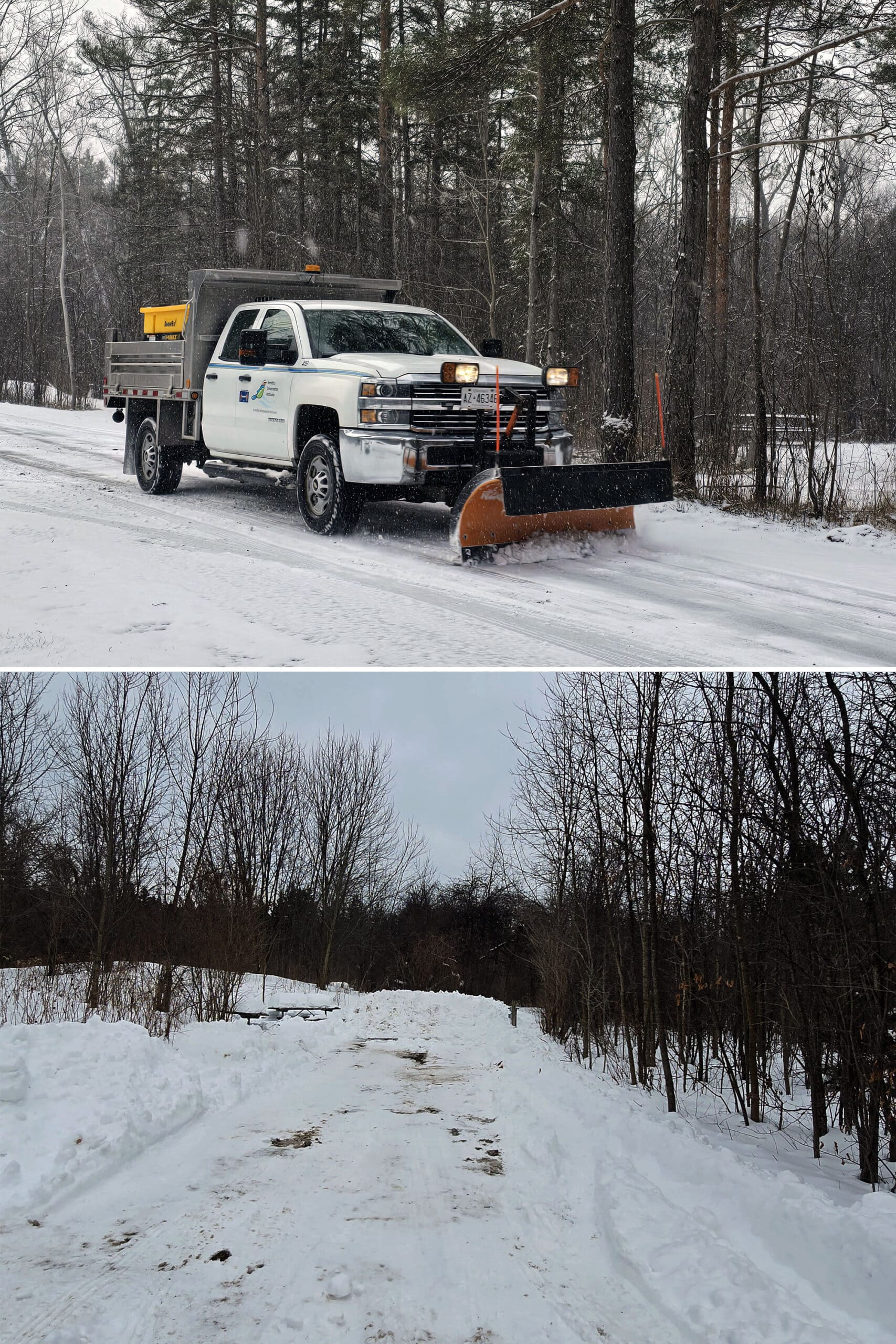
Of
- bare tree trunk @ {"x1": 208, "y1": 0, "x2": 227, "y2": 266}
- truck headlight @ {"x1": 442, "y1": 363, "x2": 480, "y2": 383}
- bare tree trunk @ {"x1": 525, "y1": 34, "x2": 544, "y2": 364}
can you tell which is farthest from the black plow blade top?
bare tree trunk @ {"x1": 208, "y1": 0, "x2": 227, "y2": 266}

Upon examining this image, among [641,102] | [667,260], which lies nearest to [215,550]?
[641,102]

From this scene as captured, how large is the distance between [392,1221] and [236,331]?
10.2 metres

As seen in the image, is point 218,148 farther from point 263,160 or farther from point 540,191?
point 540,191

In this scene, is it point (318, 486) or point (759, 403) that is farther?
point (759, 403)

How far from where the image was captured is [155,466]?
1375 centimetres

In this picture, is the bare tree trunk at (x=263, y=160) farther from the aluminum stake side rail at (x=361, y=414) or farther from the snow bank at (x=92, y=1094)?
the snow bank at (x=92, y=1094)

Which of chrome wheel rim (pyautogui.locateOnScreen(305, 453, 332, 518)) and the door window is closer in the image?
chrome wheel rim (pyautogui.locateOnScreen(305, 453, 332, 518))

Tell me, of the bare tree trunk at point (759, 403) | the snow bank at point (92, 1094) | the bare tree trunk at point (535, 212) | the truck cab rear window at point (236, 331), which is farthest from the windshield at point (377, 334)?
the bare tree trunk at point (535, 212)

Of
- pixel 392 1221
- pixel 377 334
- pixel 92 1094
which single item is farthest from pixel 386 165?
pixel 392 1221

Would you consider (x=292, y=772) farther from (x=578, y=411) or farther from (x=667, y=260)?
(x=667, y=260)

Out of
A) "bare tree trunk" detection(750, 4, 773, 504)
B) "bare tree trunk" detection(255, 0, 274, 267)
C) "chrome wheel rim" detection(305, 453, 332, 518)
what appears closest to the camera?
"chrome wheel rim" detection(305, 453, 332, 518)

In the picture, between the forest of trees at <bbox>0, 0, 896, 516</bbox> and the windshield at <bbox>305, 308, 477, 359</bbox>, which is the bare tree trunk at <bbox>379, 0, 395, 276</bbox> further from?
the windshield at <bbox>305, 308, 477, 359</bbox>

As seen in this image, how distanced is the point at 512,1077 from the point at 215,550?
8.01 m

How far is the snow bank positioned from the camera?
6.83 metres
